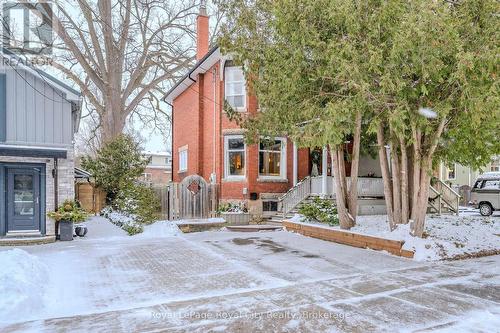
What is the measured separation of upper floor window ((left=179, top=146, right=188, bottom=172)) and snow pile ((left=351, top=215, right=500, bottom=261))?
11841mm

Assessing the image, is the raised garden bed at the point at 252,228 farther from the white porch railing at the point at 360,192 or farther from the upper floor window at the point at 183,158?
the upper floor window at the point at 183,158

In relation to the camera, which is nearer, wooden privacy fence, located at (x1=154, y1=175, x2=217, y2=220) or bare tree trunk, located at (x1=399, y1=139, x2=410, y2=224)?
bare tree trunk, located at (x1=399, y1=139, x2=410, y2=224)

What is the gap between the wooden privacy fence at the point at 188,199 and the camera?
14984 millimetres

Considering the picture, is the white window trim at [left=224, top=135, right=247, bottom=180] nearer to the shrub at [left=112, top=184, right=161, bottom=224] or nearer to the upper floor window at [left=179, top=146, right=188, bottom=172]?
the shrub at [left=112, top=184, right=161, bottom=224]

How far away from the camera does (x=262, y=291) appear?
6.22 metres

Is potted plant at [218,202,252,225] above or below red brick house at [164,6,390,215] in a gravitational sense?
below

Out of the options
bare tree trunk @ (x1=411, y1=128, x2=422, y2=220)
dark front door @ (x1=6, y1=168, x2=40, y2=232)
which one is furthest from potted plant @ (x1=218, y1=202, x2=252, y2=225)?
bare tree trunk @ (x1=411, y1=128, x2=422, y2=220)

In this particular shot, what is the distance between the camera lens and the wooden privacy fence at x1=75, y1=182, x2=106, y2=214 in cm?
2186

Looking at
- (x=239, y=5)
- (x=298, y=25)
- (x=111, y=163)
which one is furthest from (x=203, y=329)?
(x=111, y=163)

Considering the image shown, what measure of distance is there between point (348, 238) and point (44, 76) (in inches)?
413

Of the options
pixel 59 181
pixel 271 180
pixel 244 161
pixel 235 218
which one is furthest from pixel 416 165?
pixel 59 181

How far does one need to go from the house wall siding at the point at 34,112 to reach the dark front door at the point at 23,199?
3.43 feet

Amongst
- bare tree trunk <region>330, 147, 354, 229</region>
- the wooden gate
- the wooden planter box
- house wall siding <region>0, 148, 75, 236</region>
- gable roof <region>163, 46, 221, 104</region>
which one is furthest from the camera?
gable roof <region>163, 46, 221, 104</region>

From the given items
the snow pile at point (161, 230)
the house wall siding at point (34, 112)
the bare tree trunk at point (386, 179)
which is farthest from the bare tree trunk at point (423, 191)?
the house wall siding at point (34, 112)
